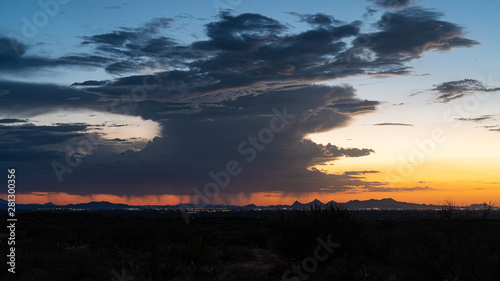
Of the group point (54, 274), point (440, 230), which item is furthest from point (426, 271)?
point (54, 274)

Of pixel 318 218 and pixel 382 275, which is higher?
pixel 318 218

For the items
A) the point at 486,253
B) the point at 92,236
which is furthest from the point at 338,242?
the point at 92,236

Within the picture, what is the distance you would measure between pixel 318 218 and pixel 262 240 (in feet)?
45.4

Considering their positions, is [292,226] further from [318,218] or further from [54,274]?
[54,274]

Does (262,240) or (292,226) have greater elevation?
(292,226)

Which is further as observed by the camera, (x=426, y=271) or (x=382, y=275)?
(x=382, y=275)

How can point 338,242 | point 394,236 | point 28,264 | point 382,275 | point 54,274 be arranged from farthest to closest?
point 394,236, point 338,242, point 28,264, point 54,274, point 382,275

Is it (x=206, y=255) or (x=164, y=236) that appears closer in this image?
(x=206, y=255)

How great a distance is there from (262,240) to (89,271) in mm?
18204

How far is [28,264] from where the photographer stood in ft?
46.4

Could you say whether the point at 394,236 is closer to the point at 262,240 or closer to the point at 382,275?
the point at 382,275

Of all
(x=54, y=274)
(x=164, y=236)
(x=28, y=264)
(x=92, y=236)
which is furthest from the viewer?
(x=92, y=236)

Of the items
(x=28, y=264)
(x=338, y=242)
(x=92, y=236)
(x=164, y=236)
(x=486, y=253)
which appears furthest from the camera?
(x=92, y=236)

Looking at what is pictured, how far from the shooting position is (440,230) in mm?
11422
